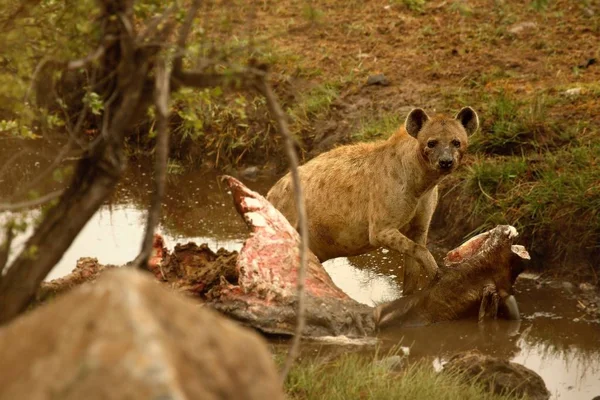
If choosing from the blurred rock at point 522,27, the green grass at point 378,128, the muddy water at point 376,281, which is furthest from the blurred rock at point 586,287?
the blurred rock at point 522,27

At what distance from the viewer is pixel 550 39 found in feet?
32.7

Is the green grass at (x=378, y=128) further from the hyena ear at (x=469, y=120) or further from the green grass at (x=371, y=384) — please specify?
the green grass at (x=371, y=384)

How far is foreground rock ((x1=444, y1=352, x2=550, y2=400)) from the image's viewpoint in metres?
5.21

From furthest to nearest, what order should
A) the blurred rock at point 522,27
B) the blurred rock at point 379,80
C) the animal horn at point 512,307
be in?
the blurred rock at point 522,27, the blurred rock at point 379,80, the animal horn at point 512,307

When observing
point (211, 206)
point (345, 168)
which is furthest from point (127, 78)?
point (211, 206)

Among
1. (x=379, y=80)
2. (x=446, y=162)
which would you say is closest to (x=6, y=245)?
(x=446, y=162)

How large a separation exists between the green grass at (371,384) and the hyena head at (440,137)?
170 cm

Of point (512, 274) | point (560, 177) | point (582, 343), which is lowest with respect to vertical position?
point (582, 343)

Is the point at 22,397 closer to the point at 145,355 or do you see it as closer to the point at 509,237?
the point at 145,355

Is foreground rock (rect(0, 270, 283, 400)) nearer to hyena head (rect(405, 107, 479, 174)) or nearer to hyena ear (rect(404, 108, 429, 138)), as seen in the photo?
hyena head (rect(405, 107, 479, 174))

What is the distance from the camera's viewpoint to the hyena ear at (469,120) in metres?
6.88

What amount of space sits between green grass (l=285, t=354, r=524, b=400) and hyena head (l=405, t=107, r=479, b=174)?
5.57 feet

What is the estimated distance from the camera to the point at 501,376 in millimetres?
5242

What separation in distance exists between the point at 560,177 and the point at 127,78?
4.68 meters
